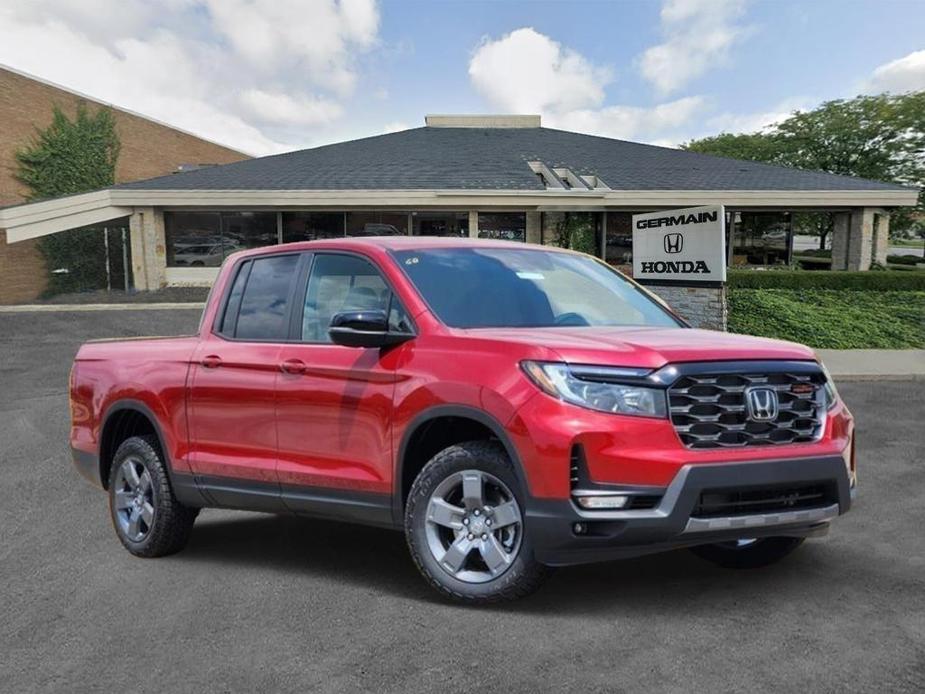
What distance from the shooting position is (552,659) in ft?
12.3

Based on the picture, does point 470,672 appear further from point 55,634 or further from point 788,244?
point 788,244

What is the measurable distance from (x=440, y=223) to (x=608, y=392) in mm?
27090

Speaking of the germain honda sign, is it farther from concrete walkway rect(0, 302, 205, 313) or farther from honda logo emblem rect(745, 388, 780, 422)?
concrete walkway rect(0, 302, 205, 313)

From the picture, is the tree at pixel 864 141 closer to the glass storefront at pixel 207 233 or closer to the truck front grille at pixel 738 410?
the glass storefront at pixel 207 233

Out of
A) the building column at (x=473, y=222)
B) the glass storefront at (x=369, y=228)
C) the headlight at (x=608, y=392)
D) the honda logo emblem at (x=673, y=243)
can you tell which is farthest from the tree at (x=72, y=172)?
the headlight at (x=608, y=392)

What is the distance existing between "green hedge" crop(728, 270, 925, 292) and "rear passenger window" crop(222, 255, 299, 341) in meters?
16.5

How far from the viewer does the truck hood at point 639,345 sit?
403 centimetres

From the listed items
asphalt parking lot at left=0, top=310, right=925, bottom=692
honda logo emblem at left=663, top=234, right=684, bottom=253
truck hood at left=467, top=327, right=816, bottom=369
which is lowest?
asphalt parking lot at left=0, top=310, right=925, bottom=692

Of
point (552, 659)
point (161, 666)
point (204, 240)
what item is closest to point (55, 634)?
point (161, 666)

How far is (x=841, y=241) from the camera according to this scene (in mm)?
30406

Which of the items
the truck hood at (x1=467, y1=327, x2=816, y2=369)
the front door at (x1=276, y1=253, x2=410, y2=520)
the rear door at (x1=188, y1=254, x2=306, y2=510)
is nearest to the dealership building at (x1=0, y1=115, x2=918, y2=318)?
the rear door at (x1=188, y1=254, x2=306, y2=510)

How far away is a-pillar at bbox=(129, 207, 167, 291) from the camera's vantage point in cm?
2969

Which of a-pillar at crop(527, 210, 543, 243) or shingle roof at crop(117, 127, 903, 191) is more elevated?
shingle roof at crop(117, 127, 903, 191)

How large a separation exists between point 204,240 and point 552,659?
95.6 ft
